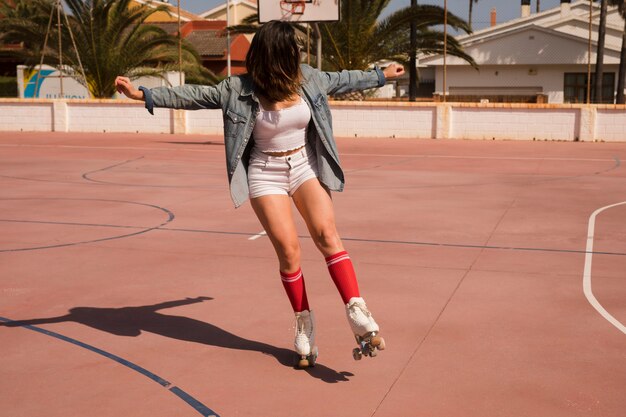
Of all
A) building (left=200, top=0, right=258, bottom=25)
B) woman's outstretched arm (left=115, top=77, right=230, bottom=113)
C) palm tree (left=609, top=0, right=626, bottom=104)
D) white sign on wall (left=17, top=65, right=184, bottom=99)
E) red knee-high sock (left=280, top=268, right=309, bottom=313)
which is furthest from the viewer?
building (left=200, top=0, right=258, bottom=25)

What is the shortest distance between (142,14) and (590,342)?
28.4 m

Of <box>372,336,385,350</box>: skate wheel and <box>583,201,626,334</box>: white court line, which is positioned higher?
<box>372,336,385,350</box>: skate wheel

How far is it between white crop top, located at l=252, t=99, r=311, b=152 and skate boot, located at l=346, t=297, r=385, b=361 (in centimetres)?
92

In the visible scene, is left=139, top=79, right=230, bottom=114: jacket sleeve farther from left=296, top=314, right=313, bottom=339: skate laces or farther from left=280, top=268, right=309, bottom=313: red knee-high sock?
left=296, top=314, right=313, bottom=339: skate laces

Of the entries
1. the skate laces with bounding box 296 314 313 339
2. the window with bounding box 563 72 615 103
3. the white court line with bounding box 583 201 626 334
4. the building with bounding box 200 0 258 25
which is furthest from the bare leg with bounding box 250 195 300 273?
the building with bounding box 200 0 258 25

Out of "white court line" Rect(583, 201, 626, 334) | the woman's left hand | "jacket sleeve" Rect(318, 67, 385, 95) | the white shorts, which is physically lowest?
"white court line" Rect(583, 201, 626, 334)

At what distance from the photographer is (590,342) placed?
18.3 ft

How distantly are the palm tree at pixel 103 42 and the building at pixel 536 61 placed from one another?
618 inches

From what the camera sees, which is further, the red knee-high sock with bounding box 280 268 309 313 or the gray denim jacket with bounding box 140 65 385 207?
the red knee-high sock with bounding box 280 268 309 313

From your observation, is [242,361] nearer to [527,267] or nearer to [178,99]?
[178,99]

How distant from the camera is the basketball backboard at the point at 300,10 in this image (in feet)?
83.3

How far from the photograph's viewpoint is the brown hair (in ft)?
15.5

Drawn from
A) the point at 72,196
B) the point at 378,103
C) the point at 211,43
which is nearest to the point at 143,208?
the point at 72,196

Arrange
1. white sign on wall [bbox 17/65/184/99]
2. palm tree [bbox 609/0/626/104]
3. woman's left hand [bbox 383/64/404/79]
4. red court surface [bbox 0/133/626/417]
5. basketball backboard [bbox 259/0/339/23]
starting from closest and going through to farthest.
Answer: red court surface [bbox 0/133/626/417], woman's left hand [bbox 383/64/404/79], basketball backboard [bbox 259/0/339/23], white sign on wall [bbox 17/65/184/99], palm tree [bbox 609/0/626/104]
